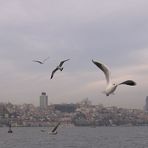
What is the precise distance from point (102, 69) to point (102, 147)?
68.7 meters

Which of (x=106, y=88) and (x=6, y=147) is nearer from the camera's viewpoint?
(x=106, y=88)

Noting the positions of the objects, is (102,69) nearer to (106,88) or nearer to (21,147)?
(106,88)

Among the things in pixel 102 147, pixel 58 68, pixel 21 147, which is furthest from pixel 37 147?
pixel 58 68

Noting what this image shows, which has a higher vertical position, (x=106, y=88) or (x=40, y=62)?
(x=40, y=62)

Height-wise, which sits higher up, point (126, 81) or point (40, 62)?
point (40, 62)

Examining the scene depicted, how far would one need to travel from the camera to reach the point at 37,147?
289ft

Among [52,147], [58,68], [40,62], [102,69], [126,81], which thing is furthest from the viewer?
[52,147]

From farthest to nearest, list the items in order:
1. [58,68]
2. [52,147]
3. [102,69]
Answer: [52,147], [58,68], [102,69]

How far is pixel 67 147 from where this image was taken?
87.2 m

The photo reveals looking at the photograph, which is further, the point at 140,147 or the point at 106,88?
the point at 140,147

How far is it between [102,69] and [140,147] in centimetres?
6876

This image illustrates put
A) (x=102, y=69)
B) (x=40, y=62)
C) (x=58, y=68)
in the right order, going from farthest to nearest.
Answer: (x=58, y=68) < (x=40, y=62) < (x=102, y=69)

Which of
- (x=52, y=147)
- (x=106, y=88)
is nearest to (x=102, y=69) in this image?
(x=106, y=88)

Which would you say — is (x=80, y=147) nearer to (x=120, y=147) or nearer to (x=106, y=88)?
(x=120, y=147)
